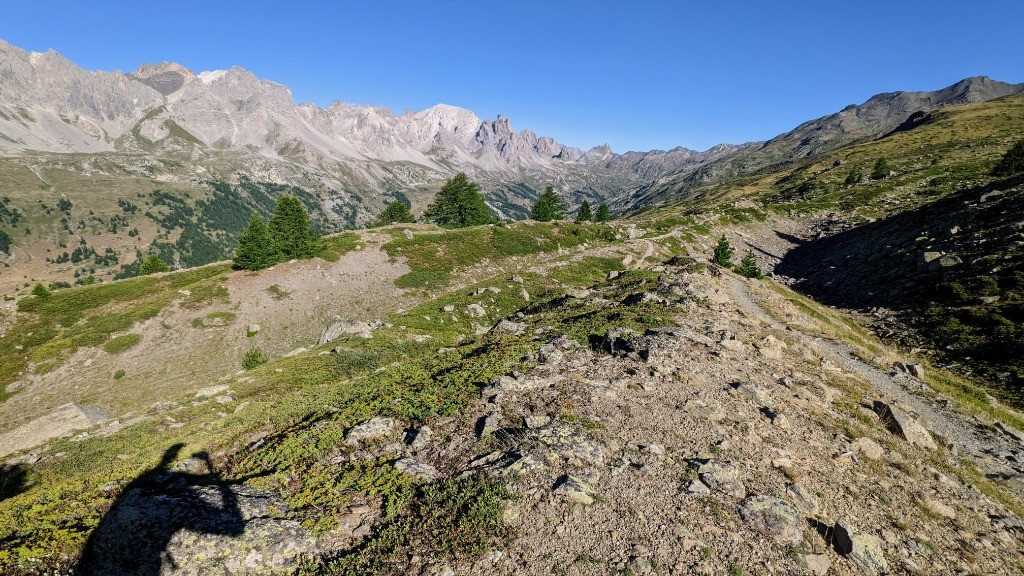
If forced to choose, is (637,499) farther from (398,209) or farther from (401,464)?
(398,209)

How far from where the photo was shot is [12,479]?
16438mm

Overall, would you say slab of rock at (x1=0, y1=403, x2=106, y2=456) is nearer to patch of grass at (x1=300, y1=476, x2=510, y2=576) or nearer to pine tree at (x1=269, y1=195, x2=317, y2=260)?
patch of grass at (x1=300, y1=476, x2=510, y2=576)

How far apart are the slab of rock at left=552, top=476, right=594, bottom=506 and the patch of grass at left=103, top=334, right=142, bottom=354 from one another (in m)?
47.4

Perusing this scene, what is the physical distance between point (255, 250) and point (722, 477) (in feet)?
191

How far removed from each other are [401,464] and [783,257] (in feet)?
263

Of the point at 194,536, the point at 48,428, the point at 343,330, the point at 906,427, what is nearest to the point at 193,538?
the point at 194,536

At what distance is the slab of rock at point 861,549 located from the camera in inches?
352

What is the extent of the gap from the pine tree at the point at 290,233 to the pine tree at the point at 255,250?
0.91 meters

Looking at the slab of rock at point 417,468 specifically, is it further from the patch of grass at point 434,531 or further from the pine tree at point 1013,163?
the pine tree at point 1013,163

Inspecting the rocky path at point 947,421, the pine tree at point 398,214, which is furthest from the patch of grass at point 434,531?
the pine tree at point 398,214

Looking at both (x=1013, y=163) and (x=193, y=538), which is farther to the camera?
(x=1013, y=163)

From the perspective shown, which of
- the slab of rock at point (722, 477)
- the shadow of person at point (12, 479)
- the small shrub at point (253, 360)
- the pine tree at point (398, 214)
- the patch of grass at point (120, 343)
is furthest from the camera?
the pine tree at point (398, 214)

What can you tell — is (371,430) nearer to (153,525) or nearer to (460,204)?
(153,525)

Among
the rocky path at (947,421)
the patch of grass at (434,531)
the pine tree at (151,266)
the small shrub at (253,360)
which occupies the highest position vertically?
the pine tree at (151,266)
